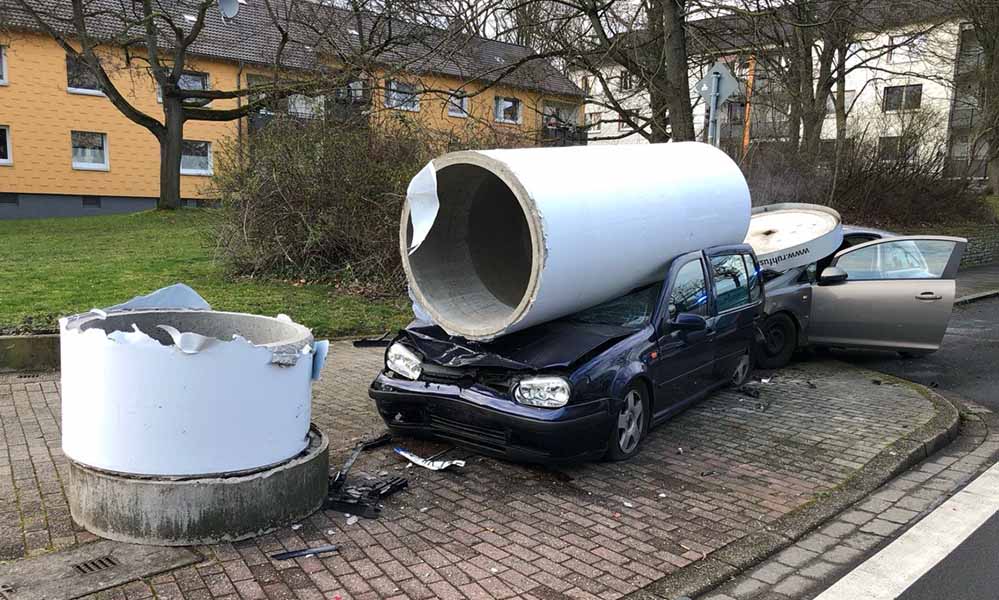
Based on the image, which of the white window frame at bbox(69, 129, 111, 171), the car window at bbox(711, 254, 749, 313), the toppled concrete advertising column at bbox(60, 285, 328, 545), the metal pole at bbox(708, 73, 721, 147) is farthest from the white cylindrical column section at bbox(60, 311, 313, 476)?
the white window frame at bbox(69, 129, 111, 171)

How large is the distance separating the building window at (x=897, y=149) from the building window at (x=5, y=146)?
30439 millimetres

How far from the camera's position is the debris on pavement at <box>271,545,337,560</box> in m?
3.81

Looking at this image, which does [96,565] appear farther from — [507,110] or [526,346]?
[507,110]

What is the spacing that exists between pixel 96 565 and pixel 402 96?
10011mm

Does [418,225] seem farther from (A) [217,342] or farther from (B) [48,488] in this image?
(B) [48,488]

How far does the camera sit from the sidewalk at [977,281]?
16.3 m

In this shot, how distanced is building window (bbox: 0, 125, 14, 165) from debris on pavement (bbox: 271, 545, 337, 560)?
1241 inches

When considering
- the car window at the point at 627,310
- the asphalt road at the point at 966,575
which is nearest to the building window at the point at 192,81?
the car window at the point at 627,310

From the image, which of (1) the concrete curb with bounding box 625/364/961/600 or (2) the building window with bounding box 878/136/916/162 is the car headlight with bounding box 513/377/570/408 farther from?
(2) the building window with bounding box 878/136/916/162

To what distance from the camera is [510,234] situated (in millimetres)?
6500

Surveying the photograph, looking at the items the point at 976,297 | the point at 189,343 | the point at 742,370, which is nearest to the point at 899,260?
the point at 742,370

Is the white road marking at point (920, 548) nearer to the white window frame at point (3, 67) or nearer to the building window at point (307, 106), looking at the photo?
the building window at point (307, 106)

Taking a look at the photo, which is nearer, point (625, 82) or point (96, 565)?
point (96, 565)

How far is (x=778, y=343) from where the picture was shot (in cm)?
908
